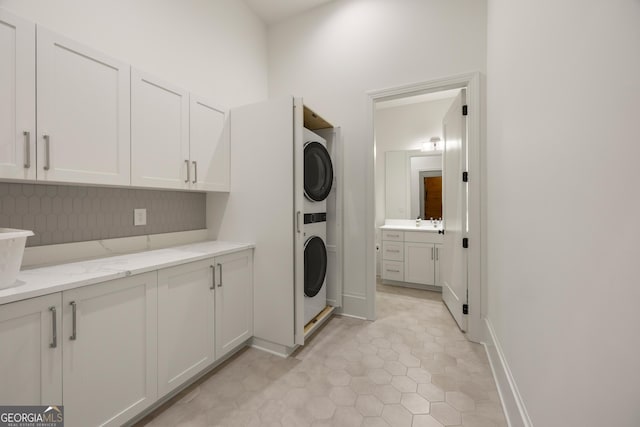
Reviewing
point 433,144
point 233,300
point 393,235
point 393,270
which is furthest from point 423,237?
point 233,300

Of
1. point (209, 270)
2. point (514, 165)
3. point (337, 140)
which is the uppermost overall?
point (337, 140)

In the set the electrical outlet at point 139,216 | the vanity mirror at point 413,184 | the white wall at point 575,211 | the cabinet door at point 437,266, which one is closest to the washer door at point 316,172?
the electrical outlet at point 139,216

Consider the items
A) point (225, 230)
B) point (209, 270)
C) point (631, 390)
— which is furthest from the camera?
point (225, 230)

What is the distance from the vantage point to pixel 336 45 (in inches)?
115

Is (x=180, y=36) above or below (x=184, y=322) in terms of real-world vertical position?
above

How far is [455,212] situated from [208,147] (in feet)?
7.91

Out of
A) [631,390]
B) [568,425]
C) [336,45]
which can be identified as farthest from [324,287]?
[336,45]

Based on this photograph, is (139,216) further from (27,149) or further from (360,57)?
(360,57)

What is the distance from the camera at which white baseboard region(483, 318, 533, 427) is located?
4.19ft

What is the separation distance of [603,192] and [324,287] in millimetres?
2308

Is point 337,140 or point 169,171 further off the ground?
point 337,140

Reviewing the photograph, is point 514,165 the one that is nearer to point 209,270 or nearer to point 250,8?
point 209,270

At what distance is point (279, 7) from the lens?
3.03 m

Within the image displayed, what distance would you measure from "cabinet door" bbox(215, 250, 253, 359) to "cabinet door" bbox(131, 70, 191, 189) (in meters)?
0.69
